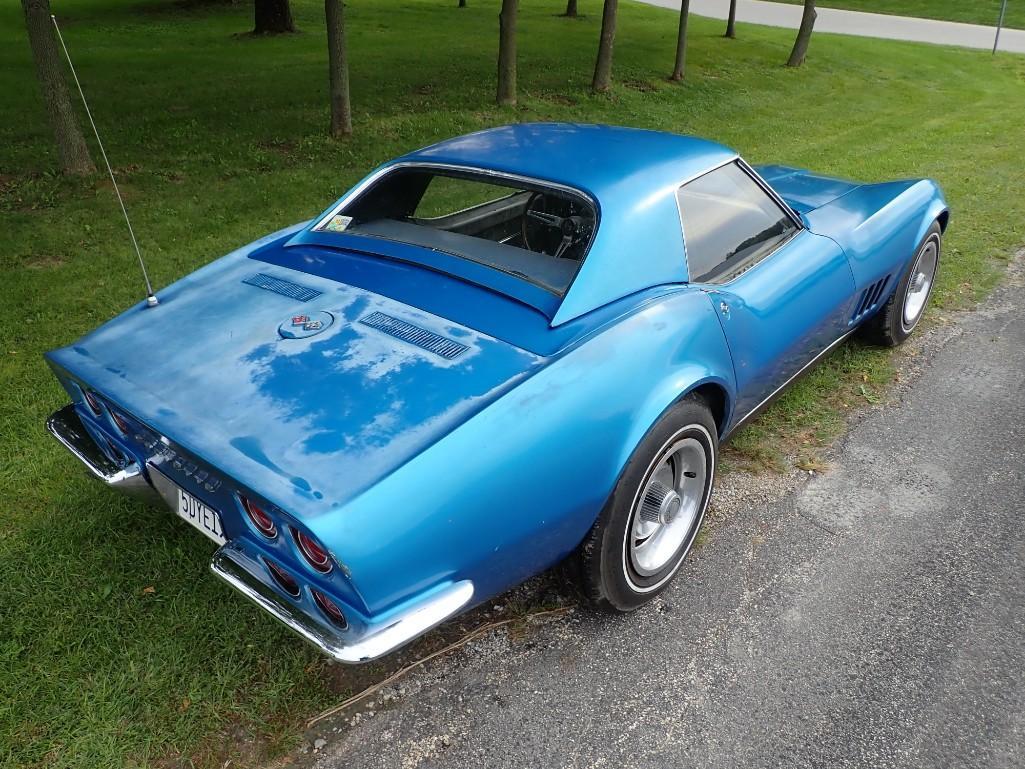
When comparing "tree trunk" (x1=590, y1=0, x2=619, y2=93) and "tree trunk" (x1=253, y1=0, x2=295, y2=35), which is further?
"tree trunk" (x1=253, y1=0, x2=295, y2=35)

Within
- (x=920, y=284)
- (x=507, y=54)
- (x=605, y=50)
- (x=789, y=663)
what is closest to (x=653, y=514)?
(x=789, y=663)

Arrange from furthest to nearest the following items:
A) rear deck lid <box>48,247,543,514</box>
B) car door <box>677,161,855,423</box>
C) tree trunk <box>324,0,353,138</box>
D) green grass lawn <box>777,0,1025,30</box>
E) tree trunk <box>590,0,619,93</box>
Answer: green grass lawn <box>777,0,1025,30</box> → tree trunk <box>590,0,619,93</box> → tree trunk <box>324,0,353,138</box> → car door <box>677,161,855,423</box> → rear deck lid <box>48,247,543,514</box>

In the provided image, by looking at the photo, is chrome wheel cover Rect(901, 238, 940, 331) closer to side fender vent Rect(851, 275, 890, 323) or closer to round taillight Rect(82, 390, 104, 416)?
side fender vent Rect(851, 275, 890, 323)

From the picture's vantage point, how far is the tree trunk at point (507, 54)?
9391 millimetres

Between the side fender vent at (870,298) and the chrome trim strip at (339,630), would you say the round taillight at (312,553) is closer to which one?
the chrome trim strip at (339,630)

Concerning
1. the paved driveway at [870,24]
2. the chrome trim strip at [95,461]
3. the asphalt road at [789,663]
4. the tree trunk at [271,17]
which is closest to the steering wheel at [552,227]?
the asphalt road at [789,663]

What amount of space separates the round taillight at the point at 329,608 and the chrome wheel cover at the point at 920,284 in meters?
3.44

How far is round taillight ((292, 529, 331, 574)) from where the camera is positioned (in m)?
1.75

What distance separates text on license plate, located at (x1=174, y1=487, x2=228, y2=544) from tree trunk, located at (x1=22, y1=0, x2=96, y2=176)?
5626mm

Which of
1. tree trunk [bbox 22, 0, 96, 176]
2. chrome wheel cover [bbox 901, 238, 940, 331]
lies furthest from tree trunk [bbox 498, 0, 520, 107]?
chrome wheel cover [bbox 901, 238, 940, 331]

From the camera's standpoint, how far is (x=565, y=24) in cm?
1739

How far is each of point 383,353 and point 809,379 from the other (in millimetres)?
2561

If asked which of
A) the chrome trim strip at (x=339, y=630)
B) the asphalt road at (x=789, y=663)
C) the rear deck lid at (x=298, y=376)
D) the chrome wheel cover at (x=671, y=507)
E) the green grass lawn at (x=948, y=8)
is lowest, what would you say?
the asphalt road at (x=789, y=663)

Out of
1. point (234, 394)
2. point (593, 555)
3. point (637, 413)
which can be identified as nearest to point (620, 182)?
point (637, 413)
